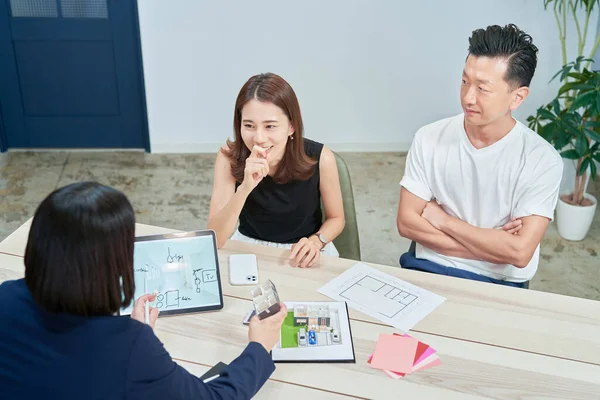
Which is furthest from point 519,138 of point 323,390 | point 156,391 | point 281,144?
point 156,391

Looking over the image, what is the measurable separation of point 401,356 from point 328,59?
2990 mm

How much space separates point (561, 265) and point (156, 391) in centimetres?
274

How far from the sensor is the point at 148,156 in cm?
443

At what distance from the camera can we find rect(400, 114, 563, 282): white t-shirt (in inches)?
79.5

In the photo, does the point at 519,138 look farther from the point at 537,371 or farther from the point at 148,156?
the point at 148,156

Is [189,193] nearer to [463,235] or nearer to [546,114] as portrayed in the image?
[546,114]

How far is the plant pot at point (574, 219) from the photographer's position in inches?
135

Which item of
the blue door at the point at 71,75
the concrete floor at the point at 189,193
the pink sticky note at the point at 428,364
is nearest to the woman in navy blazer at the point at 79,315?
the pink sticky note at the point at 428,364

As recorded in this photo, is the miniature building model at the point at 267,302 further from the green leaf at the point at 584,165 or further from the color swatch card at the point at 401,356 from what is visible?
the green leaf at the point at 584,165

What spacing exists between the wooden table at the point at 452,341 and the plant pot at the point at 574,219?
6.16 feet

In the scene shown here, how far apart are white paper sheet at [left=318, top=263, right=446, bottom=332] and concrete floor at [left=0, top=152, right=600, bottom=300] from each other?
1521 mm

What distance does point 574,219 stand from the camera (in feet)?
11.4

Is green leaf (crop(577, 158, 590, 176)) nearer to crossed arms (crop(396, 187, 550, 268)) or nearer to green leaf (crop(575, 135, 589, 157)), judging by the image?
green leaf (crop(575, 135, 589, 157))

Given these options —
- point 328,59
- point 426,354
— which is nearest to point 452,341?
point 426,354
